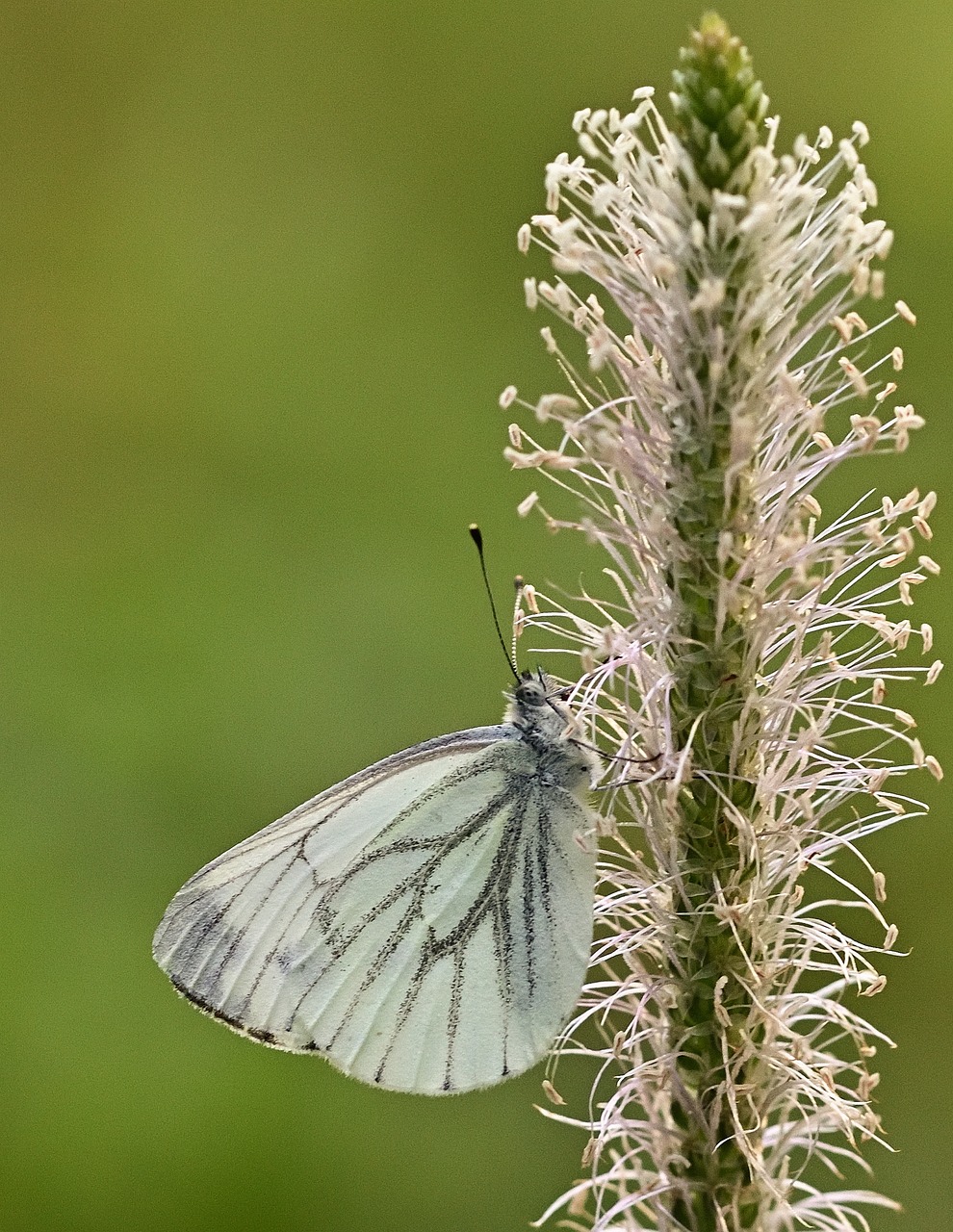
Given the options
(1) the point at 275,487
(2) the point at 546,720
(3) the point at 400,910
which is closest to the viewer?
(2) the point at 546,720

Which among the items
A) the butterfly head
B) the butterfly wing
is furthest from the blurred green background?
the butterfly head

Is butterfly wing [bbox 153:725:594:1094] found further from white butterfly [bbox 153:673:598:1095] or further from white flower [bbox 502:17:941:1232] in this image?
white flower [bbox 502:17:941:1232]

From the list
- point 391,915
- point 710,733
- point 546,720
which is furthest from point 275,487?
point 710,733

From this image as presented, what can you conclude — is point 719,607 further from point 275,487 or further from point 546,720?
point 275,487

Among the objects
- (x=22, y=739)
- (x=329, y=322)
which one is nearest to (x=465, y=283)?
(x=329, y=322)

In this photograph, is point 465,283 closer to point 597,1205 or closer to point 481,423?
point 481,423

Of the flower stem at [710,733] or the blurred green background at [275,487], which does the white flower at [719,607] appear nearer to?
the flower stem at [710,733]

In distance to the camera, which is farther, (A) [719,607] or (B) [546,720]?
(B) [546,720]

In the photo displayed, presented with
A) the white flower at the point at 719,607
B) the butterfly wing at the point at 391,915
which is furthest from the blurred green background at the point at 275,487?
the white flower at the point at 719,607
